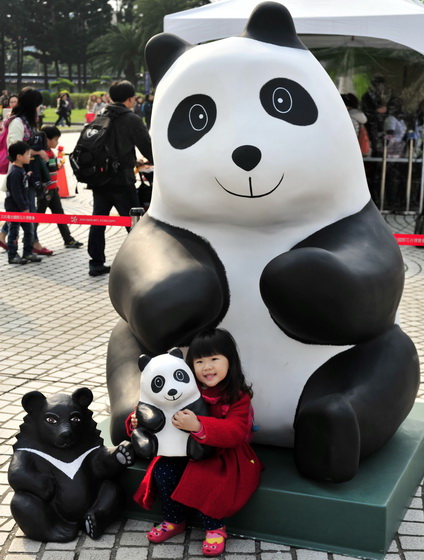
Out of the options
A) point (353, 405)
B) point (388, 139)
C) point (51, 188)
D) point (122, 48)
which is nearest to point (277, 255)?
point (353, 405)

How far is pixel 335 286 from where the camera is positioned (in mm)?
3172

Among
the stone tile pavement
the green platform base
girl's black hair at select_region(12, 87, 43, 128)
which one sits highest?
girl's black hair at select_region(12, 87, 43, 128)

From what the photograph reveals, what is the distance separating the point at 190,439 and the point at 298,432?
0.48 m

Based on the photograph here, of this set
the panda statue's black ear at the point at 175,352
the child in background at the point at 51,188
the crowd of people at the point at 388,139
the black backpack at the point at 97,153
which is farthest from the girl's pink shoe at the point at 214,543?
the crowd of people at the point at 388,139

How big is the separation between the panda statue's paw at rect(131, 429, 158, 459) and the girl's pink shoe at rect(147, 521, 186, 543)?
0.36 metres

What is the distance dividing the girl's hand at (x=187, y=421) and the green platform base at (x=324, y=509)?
46cm

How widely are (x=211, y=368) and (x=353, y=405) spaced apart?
1.99 feet

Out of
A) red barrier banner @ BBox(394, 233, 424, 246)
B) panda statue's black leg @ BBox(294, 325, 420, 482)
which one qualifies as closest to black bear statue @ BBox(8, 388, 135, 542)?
panda statue's black leg @ BBox(294, 325, 420, 482)

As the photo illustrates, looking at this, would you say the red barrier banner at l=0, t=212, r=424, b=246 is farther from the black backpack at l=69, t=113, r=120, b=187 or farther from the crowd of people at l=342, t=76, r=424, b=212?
the crowd of people at l=342, t=76, r=424, b=212

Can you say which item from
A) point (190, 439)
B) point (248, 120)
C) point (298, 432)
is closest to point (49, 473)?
point (190, 439)

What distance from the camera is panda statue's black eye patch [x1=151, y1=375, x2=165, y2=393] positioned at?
3.16m

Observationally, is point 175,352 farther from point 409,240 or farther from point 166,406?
point 409,240

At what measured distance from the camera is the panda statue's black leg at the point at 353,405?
323 cm

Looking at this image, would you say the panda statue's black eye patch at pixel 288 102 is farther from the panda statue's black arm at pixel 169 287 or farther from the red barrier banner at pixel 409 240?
the red barrier banner at pixel 409 240
